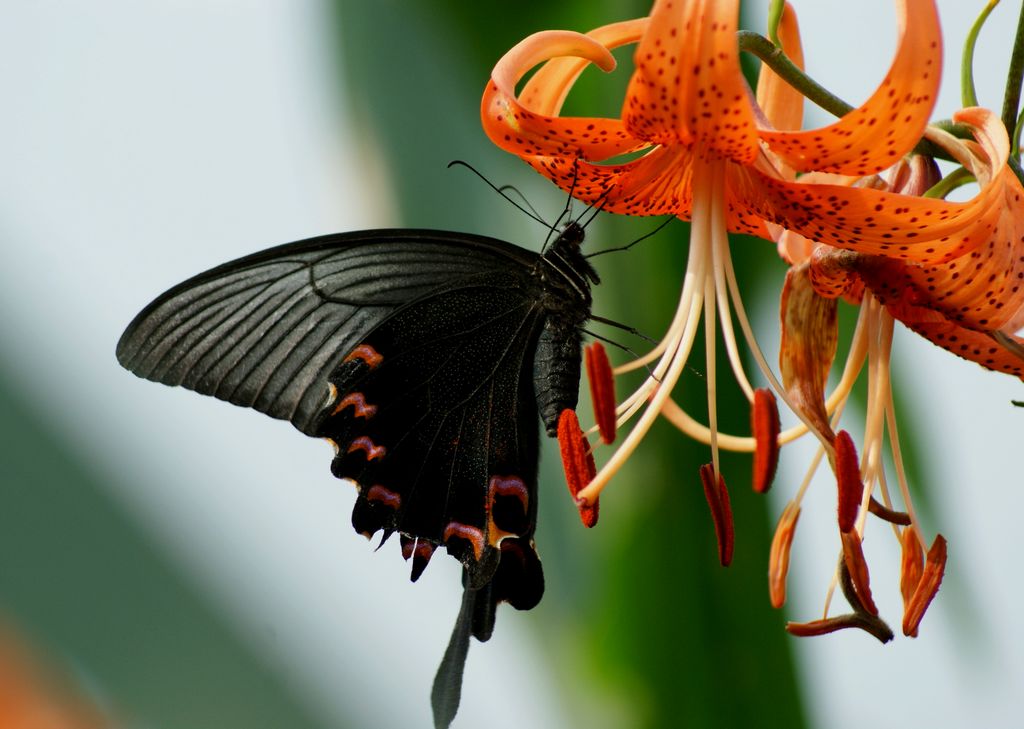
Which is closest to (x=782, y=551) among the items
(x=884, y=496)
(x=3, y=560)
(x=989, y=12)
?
(x=884, y=496)

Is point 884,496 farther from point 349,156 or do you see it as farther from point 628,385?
point 349,156

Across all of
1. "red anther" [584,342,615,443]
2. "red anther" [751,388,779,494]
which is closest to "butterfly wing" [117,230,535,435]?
"red anther" [584,342,615,443]

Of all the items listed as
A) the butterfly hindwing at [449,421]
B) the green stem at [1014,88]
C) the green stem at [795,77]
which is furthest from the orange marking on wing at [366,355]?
the green stem at [1014,88]

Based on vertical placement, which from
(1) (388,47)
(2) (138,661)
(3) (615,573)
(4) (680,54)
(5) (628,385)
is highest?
(4) (680,54)

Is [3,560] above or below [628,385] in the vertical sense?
below

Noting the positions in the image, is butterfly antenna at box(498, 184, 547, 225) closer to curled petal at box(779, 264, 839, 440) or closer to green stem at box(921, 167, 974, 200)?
curled petal at box(779, 264, 839, 440)
